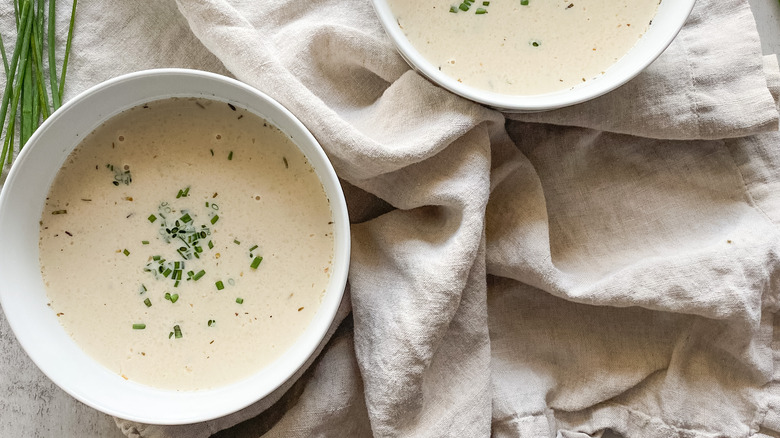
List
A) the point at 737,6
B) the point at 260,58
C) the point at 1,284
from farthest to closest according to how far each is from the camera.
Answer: the point at 737,6 → the point at 260,58 → the point at 1,284

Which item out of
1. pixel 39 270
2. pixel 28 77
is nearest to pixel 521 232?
pixel 39 270

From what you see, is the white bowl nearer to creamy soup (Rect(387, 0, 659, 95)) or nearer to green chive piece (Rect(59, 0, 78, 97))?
creamy soup (Rect(387, 0, 659, 95))

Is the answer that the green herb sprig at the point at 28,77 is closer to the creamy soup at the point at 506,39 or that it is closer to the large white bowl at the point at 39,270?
the large white bowl at the point at 39,270

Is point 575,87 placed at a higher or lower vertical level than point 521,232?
higher

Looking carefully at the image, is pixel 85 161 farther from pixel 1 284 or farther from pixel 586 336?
pixel 586 336

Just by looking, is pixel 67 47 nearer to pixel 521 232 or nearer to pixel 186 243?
pixel 186 243

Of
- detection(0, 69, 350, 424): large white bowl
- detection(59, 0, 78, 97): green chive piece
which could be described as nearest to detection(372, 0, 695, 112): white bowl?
detection(0, 69, 350, 424): large white bowl

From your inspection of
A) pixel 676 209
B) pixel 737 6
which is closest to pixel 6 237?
pixel 676 209
